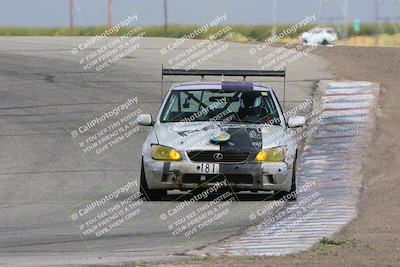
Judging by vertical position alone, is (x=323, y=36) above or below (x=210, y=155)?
below

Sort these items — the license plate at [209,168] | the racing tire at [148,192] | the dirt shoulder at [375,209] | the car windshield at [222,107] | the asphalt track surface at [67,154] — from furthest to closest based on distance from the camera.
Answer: the car windshield at [222,107]
the racing tire at [148,192]
the license plate at [209,168]
the asphalt track surface at [67,154]
the dirt shoulder at [375,209]

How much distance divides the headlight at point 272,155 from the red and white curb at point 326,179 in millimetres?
581

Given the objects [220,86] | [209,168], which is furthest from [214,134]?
[220,86]

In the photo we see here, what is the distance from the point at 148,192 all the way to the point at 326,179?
3216 mm

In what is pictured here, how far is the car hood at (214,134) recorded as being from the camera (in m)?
14.2

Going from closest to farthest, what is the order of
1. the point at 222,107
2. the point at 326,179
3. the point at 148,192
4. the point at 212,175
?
the point at 212,175 < the point at 148,192 < the point at 222,107 < the point at 326,179

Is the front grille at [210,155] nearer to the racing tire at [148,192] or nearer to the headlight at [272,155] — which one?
the headlight at [272,155]

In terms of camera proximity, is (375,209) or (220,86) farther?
(220,86)

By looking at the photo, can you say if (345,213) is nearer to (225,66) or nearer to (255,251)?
(255,251)

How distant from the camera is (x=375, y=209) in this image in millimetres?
13883

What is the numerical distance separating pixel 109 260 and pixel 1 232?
99.5 inches

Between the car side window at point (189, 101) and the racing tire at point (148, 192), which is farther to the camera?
the car side window at point (189, 101)

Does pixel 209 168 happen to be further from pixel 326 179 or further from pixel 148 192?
pixel 326 179

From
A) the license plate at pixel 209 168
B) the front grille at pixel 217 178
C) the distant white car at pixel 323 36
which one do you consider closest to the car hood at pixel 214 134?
the license plate at pixel 209 168
